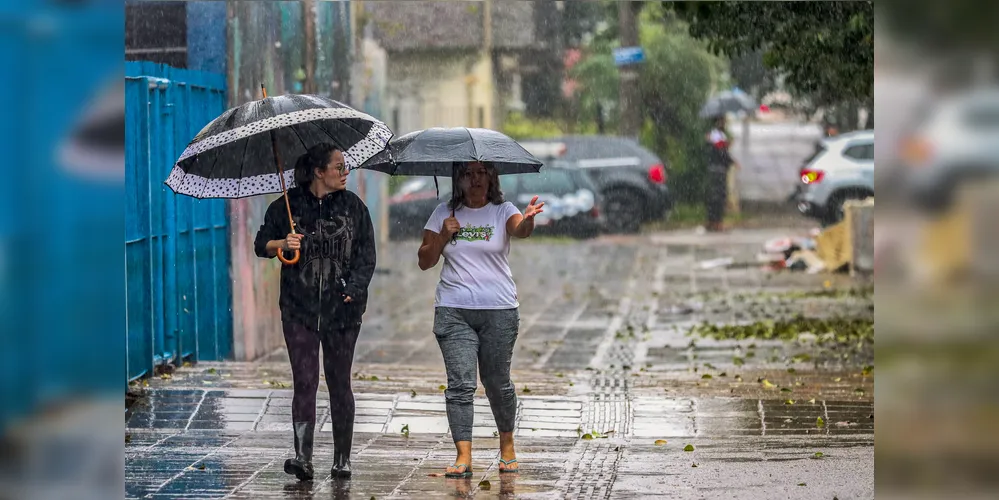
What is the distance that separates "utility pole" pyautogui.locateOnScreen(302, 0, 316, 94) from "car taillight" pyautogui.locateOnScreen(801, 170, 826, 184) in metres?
11.4

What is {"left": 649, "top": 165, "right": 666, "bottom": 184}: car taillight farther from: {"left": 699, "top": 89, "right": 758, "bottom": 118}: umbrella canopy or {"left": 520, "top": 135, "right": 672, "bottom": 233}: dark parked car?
{"left": 699, "top": 89, "right": 758, "bottom": 118}: umbrella canopy

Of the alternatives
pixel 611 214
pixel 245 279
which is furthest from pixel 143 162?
pixel 611 214

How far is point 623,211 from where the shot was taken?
23375mm

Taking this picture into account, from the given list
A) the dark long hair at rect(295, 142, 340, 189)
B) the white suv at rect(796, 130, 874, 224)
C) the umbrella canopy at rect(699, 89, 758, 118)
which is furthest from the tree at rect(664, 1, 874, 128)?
the umbrella canopy at rect(699, 89, 758, 118)

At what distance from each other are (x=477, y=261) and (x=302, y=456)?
1289 mm

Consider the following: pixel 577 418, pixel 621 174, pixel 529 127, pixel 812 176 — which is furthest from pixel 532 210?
pixel 529 127

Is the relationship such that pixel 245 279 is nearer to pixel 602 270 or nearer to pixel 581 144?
pixel 602 270

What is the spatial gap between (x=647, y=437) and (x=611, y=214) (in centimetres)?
1499

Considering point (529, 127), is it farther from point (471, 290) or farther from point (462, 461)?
point (462, 461)

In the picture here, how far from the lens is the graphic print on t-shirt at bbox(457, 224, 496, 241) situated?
23.5ft

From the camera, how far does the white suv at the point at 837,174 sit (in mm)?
21312

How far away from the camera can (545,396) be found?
9.73 m

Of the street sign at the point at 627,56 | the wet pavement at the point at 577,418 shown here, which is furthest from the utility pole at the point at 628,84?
the wet pavement at the point at 577,418

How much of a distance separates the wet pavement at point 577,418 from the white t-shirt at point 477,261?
2.96ft
